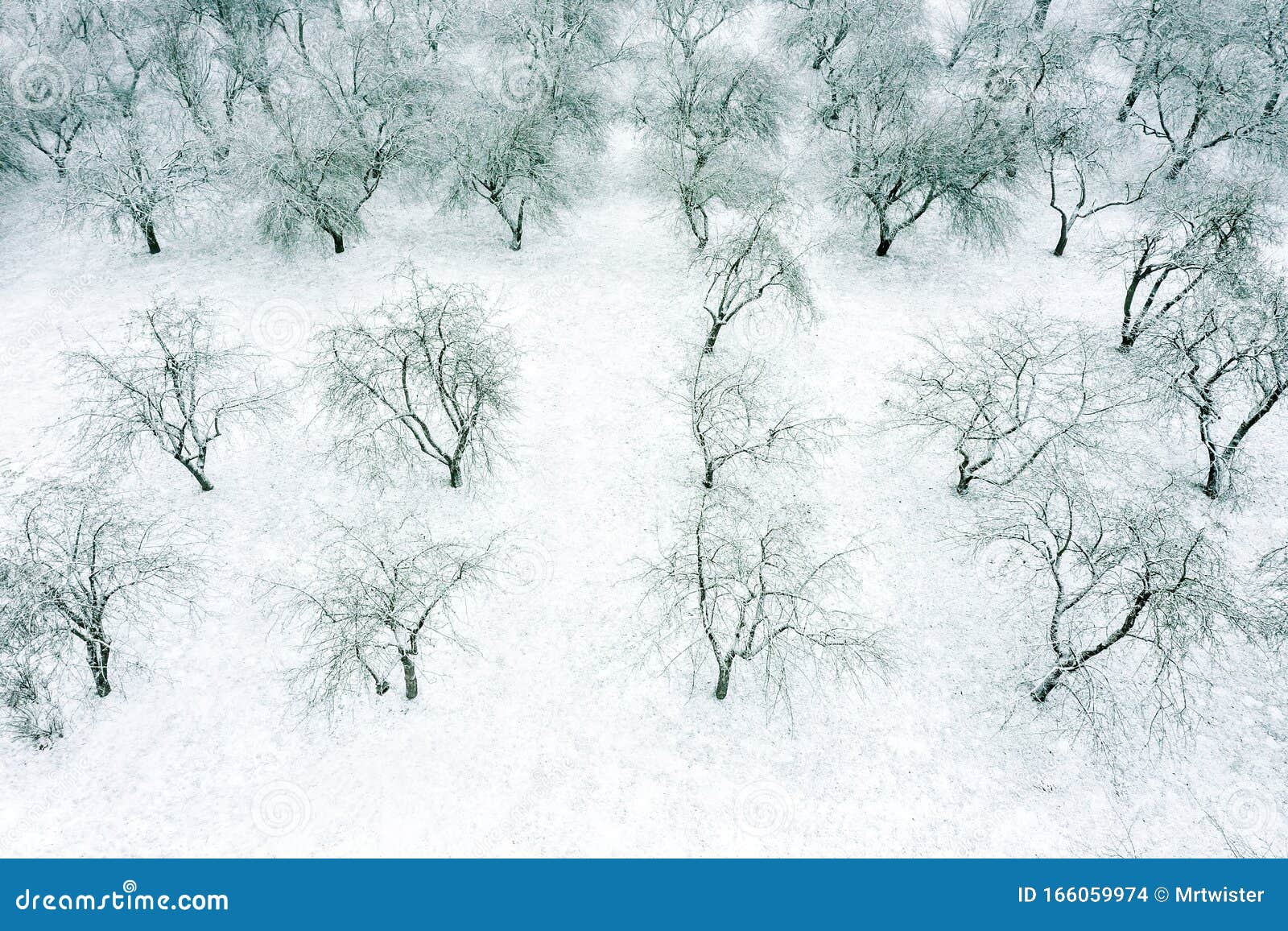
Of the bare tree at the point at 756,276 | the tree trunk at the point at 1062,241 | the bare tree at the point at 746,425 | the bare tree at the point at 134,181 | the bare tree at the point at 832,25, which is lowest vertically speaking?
the bare tree at the point at 746,425

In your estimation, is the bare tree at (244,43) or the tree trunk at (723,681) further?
the bare tree at (244,43)

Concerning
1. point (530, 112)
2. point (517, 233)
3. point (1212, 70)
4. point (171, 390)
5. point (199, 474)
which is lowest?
point (199, 474)

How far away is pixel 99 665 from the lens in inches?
585

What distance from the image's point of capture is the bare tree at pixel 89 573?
14234mm

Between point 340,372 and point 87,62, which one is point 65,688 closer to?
point 340,372

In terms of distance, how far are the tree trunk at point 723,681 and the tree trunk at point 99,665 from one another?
40.6 ft

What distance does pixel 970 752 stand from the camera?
15516 mm

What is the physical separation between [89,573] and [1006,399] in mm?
22249

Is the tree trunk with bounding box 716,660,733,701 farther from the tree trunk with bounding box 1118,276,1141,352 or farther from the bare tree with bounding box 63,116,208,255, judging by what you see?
the bare tree with bounding box 63,116,208,255

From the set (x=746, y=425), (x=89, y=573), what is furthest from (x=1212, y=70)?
(x=89, y=573)

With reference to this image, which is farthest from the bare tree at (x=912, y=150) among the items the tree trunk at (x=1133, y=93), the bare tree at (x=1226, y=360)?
the bare tree at (x=1226, y=360)

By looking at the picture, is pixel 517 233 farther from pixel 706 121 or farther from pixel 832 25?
pixel 832 25

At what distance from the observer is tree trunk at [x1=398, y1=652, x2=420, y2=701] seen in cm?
1493

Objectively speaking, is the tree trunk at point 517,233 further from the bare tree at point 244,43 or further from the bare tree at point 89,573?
the bare tree at point 89,573
